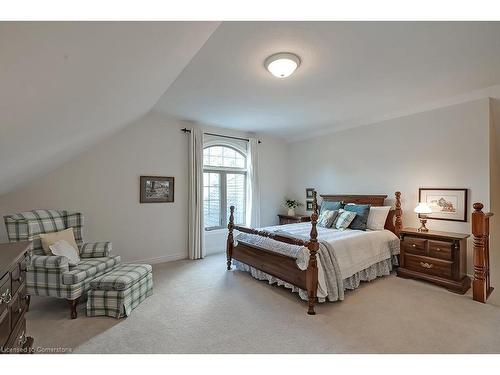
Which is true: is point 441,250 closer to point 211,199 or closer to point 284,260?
point 284,260

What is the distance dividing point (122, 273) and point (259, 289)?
5.51 ft

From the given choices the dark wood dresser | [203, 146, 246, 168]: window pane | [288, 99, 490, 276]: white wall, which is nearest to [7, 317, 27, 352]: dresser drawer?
the dark wood dresser

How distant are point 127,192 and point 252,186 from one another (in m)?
2.54

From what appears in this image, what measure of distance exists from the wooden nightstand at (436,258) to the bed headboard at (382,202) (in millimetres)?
451

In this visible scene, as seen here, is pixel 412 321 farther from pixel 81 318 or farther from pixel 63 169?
pixel 63 169

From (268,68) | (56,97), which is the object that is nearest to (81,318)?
(56,97)

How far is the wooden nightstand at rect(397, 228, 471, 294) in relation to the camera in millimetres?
3133

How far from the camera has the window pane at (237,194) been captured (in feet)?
17.7

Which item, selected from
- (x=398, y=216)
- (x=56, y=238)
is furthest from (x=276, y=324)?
(x=398, y=216)

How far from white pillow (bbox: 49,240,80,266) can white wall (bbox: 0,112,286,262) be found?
3.17ft

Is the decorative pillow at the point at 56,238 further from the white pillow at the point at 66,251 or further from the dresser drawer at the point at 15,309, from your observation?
the dresser drawer at the point at 15,309

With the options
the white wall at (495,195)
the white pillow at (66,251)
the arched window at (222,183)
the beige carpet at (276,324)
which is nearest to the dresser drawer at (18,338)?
the beige carpet at (276,324)

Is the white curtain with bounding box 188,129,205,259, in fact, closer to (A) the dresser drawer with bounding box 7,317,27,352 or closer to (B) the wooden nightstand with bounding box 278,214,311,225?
(B) the wooden nightstand with bounding box 278,214,311,225

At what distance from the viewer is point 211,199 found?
512 cm
